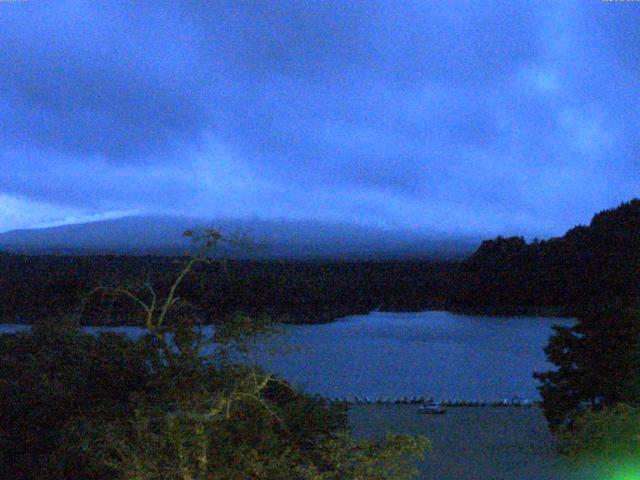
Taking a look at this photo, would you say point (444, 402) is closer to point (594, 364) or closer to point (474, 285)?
point (594, 364)

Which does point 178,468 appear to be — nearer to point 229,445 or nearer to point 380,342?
point 229,445

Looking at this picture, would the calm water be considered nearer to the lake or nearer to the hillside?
the lake

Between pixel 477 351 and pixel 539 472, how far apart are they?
8.87 m

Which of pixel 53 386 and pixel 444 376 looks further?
pixel 444 376

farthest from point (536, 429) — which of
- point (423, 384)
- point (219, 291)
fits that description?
point (219, 291)

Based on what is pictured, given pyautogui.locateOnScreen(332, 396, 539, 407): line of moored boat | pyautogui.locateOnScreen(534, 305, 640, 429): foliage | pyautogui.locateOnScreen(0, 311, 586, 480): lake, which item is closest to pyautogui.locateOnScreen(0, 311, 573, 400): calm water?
pyautogui.locateOnScreen(0, 311, 586, 480): lake

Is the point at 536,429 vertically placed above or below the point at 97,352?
below

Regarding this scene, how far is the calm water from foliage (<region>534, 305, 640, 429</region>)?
3.14 metres

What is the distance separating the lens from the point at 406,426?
12008 mm

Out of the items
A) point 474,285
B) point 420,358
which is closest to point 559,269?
point 474,285

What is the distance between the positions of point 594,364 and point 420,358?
23.1 feet

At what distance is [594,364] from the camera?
1091cm

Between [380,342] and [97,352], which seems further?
[380,342]

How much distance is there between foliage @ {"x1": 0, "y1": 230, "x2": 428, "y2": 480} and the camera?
519cm
